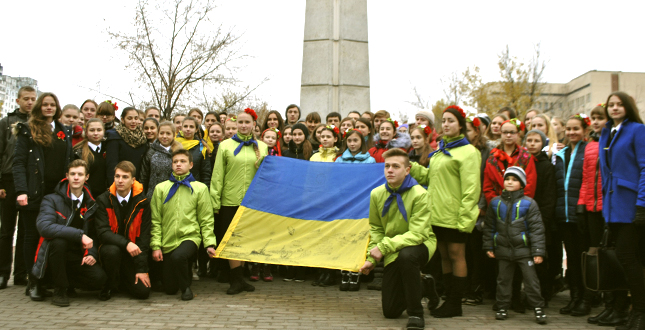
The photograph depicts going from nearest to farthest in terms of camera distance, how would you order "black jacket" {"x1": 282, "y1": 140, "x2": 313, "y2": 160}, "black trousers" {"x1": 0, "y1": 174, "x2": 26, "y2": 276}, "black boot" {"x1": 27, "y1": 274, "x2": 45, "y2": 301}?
"black boot" {"x1": 27, "y1": 274, "x2": 45, "y2": 301} < "black trousers" {"x1": 0, "y1": 174, "x2": 26, "y2": 276} < "black jacket" {"x1": 282, "y1": 140, "x2": 313, "y2": 160}

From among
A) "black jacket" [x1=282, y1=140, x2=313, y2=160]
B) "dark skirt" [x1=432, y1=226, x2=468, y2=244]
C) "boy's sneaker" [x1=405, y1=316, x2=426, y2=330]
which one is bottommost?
"boy's sneaker" [x1=405, y1=316, x2=426, y2=330]

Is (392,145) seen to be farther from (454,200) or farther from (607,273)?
(607,273)

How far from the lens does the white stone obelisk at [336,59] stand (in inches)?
418

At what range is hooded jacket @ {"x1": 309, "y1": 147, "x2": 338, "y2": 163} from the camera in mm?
7413

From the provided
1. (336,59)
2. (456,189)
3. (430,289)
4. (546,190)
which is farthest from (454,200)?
(336,59)

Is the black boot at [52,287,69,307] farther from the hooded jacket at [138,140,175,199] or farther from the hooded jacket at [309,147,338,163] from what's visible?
the hooded jacket at [309,147,338,163]

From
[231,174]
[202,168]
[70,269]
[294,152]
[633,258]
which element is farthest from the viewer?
[294,152]

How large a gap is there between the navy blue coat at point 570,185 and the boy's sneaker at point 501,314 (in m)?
1.25

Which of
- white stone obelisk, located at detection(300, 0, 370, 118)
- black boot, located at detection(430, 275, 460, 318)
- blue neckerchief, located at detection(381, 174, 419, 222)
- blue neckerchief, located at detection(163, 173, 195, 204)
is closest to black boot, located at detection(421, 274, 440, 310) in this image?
black boot, located at detection(430, 275, 460, 318)

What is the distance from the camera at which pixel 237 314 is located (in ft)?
17.9

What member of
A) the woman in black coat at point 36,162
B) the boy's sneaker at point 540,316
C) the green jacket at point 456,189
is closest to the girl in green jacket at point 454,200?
the green jacket at point 456,189

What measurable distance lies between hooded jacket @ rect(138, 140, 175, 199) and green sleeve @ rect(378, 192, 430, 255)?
3.16 metres

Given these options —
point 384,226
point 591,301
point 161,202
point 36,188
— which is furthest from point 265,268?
point 591,301

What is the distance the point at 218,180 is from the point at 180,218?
2.21 ft
